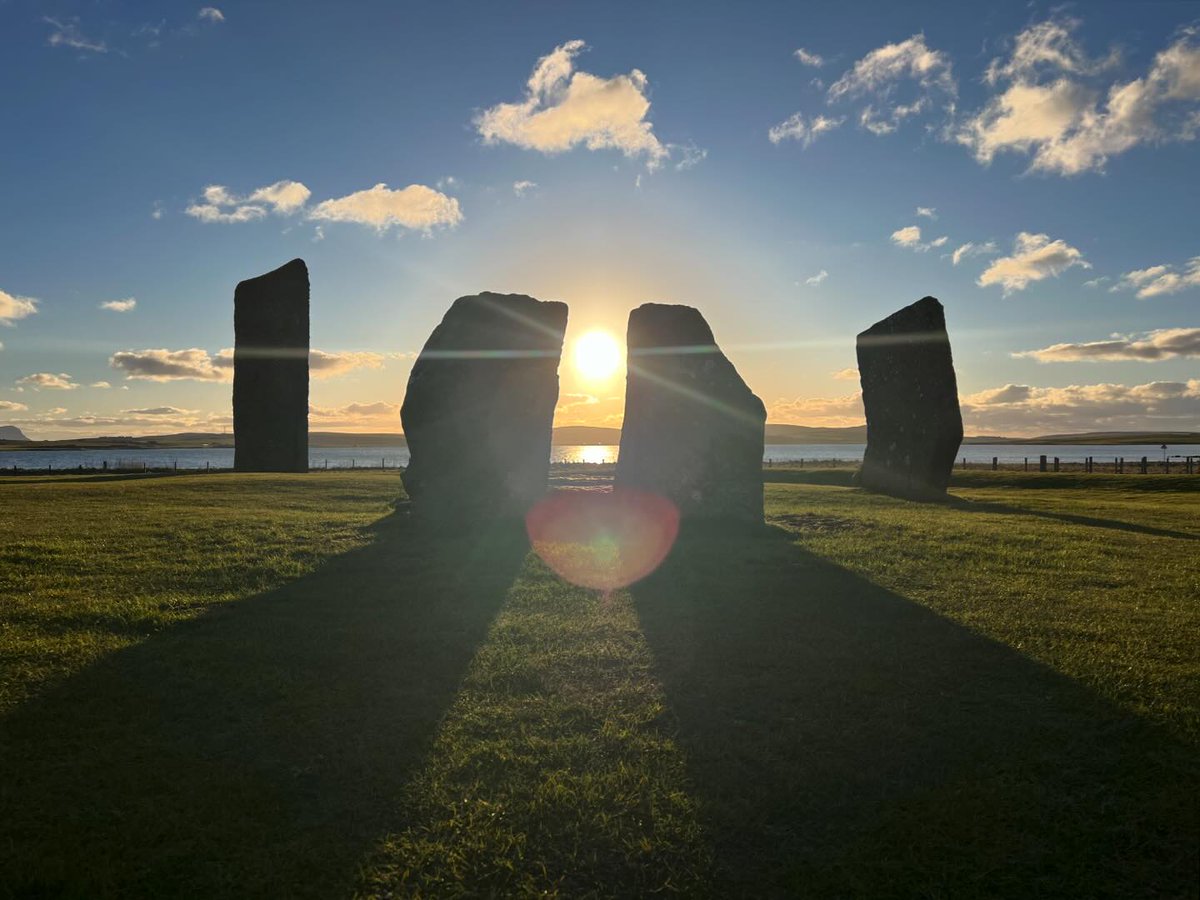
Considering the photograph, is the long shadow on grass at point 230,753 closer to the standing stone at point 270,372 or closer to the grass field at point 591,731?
the grass field at point 591,731

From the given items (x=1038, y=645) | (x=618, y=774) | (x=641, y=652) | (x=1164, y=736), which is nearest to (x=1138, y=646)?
(x=1038, y=645)

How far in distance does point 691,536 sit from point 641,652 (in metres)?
7.42

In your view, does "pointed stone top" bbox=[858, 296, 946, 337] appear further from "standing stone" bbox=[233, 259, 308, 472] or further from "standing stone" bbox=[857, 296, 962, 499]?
"standing stone" bbox=[233, 259, 308, 472]

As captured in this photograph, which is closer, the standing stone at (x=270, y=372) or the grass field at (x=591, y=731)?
the grass field at (x=591, y=731)

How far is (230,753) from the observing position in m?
5.25

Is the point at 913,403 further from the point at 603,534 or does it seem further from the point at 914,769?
the point at 914,769

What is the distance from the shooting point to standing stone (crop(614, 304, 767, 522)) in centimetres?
1627

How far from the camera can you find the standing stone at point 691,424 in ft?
53.4

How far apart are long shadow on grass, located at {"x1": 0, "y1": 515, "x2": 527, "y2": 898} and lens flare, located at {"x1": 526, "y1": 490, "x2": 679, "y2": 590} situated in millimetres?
3123

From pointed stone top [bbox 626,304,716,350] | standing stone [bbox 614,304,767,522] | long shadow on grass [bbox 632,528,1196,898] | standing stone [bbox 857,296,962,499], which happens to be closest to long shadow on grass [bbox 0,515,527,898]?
long shadow on grass [bbox 632,528,1196,898]

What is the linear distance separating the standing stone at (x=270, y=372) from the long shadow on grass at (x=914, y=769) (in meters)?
28.5

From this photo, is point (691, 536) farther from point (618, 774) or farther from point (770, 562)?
point (618, 774)

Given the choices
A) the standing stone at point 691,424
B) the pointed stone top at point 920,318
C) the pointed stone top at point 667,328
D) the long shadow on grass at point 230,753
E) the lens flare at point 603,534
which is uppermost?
the pointed stone top at point 920,318

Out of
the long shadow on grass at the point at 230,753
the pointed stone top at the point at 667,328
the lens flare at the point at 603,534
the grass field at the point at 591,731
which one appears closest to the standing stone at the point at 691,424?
the pointed stone top at the point at 667,328
